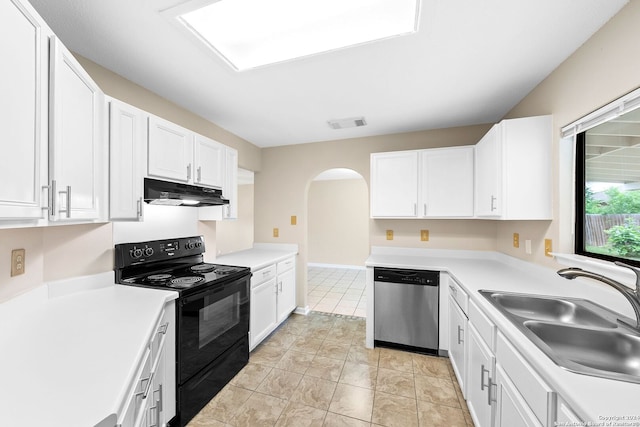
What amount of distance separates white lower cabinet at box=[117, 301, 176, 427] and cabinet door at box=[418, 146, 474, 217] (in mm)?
2516

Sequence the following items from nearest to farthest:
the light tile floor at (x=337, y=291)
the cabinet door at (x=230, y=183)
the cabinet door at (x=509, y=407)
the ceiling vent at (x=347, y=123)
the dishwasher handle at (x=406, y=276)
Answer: the cabinet door at (x=509, y=407)
the dishwasher handle at (x=406, y=276)
the cabinet door at (x=230, y=183)
the ceiling vent at (x=347, y=123)
the light tile floor at (x=337, y=291)

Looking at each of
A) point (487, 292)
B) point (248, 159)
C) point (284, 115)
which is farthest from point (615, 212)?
point (248, 159)

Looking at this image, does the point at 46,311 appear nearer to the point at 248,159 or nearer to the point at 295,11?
the point at 295,11

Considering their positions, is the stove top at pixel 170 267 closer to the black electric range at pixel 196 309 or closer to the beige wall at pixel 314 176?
the black electric range at pixel 196 309

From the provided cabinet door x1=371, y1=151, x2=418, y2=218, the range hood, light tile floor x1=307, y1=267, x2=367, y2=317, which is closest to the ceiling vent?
cabinet door x1=371, y1=151, x2=418, y2=218

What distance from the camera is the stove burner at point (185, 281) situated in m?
1.72

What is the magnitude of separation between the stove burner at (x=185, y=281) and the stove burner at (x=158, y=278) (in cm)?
8

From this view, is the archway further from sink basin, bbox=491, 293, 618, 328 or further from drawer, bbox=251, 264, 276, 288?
sink basin, bbox=491, 293, 618, 328

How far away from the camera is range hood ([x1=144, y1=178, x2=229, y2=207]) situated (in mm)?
1771

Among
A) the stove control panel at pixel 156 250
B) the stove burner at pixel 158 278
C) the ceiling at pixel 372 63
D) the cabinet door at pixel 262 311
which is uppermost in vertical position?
the ceiling at pixel 372 63

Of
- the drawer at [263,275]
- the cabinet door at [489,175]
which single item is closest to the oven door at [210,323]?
the drawer at [263,275]

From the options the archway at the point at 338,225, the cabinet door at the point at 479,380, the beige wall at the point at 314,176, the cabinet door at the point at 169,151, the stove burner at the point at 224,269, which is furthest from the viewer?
the archway at the point at 338,225

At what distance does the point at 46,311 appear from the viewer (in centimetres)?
130

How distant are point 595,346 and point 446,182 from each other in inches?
72.9
